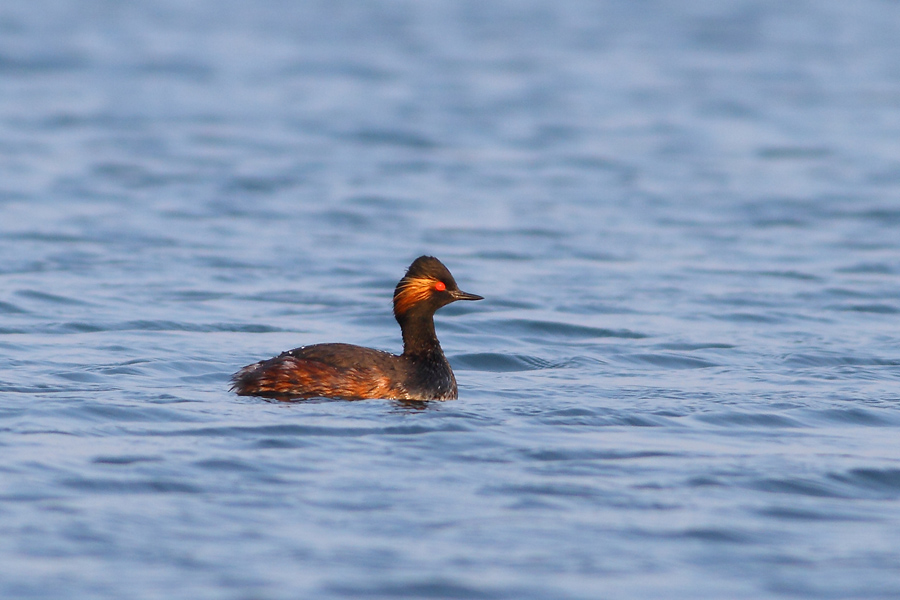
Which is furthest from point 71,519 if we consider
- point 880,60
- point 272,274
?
point 880,60

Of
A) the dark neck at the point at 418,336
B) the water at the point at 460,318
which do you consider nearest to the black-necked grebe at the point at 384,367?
the dark neck at the point at 418,336

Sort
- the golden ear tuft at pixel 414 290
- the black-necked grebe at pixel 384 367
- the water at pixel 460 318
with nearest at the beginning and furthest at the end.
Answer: the water at pixel 460 318 → the black-necked grebe at pixel 384 367 → the golden ear tuft at pixel 414 290

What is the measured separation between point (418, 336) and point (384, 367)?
0.57 metres

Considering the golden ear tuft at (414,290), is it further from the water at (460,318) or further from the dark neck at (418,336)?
the water at (460,318)

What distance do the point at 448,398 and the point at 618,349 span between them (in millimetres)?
Result: 3007

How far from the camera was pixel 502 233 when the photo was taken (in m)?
20.8

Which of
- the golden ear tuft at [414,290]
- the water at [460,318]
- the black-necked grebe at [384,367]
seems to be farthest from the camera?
the golden ear tuft at [414,290]

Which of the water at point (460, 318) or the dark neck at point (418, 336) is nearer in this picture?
the water at point (460, 318)

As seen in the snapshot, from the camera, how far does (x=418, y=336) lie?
36.8 ft

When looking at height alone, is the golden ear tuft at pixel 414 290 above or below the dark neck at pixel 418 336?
above

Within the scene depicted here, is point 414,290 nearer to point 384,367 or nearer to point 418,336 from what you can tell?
point 418,336

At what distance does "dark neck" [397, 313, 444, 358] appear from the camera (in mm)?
11203

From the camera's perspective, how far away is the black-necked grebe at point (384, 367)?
10.5 metres

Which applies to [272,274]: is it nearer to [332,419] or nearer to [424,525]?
[332,419]
